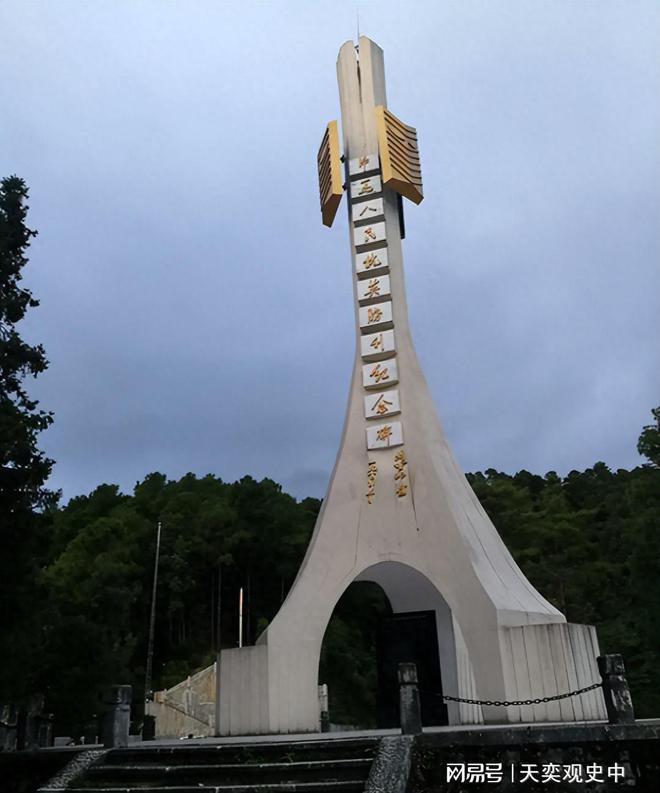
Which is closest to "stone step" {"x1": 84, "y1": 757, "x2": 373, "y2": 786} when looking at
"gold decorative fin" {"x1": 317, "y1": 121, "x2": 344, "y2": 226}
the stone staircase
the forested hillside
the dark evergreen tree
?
the stone staircase

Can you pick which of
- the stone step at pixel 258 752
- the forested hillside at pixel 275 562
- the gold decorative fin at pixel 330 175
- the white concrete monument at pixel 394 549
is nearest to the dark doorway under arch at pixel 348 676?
the forested hillside at pixel 275 562

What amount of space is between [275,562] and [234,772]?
24.6 metres

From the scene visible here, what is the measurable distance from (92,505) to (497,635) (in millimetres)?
27732

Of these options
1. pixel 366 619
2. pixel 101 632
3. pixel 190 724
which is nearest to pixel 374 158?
pixel 101 632

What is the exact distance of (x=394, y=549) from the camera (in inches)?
405

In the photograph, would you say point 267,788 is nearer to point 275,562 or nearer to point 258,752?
point 258,752

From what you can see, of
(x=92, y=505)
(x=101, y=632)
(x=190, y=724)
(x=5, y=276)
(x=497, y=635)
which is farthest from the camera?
(x=92, y=505)

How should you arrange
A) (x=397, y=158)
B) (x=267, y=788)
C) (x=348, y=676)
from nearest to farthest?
(x=267, y=788) → (x=397, y=158) → (x=348, y=676)

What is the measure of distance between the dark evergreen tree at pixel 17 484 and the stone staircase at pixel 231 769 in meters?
2.31

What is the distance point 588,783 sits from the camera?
19.0 ft

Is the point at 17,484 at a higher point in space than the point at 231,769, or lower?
higher

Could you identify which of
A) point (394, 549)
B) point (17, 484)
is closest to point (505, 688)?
point (394, 549)

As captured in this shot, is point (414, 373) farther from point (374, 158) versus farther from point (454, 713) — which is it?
point (454, 713)

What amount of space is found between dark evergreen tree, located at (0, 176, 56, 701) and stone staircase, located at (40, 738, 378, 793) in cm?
231
